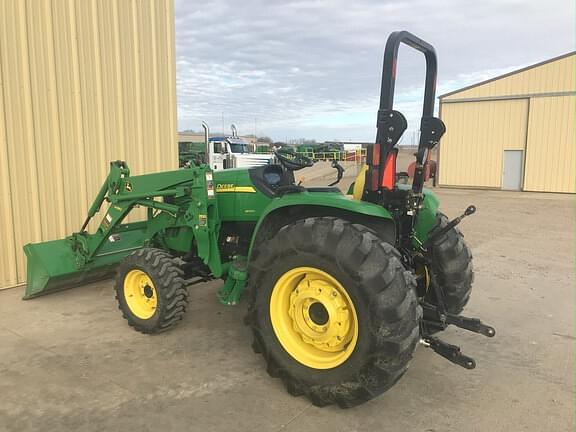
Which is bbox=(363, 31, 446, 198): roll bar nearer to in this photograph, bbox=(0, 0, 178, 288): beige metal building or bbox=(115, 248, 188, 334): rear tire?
bbox=(115, 248, 188, 334): rear tire

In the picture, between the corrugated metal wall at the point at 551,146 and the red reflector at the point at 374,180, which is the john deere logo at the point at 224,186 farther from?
the corrugated metal wall at the point at 551,146

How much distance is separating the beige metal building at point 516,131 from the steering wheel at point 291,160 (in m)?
17.8

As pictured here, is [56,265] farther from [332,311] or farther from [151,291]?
[332,311]

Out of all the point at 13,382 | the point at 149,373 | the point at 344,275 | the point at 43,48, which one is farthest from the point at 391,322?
the point at 43,48

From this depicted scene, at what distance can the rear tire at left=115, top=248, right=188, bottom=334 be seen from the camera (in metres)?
4.25

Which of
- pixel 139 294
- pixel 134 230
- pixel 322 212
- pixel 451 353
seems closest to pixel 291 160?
pixel 322 212

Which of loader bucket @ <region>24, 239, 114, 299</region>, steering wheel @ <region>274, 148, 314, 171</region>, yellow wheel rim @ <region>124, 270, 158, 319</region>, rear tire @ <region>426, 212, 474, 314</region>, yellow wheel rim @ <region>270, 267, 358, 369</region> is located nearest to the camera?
yellow wheel rim @ <region>270, 267, 358, 369</region>

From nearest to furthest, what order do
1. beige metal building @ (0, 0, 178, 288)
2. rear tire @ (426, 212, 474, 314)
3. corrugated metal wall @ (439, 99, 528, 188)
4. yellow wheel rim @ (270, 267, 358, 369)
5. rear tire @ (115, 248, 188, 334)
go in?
yellow wheel rim @ (270, 267, 358, 369)
rear tire @ (426, 212, 474, 314)
rear tire @ (115, 248, 188, 334)
beige metal building @ (0, 0, 178, 288)
corrugated metal wall @ (439, 99, 528, 188)

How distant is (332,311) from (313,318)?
20 cm

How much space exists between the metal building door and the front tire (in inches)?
754

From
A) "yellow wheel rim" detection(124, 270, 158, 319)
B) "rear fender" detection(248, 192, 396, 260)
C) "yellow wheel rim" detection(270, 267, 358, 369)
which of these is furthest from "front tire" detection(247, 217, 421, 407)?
"yellow wheel rim" detection(124, 270, 158, 319)

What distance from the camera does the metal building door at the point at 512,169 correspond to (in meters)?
19.9

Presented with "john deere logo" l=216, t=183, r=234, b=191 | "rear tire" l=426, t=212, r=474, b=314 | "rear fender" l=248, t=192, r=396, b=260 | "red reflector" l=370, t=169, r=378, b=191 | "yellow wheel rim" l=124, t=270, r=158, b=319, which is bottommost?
"yellow wheel rim" l=124, t=270, r=158, b=319

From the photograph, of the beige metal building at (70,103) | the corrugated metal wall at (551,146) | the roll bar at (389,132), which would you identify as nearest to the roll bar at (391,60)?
the roll bar at (389,132)
